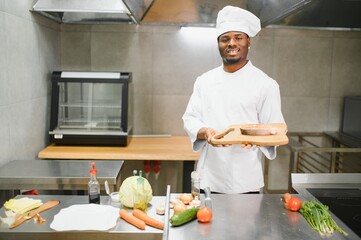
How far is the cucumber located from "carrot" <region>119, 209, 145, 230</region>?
0.12m

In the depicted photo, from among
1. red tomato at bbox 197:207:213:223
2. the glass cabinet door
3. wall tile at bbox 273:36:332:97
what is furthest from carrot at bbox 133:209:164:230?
wall tile at bbox 273:36:332:97

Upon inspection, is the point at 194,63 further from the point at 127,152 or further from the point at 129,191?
the point at 129,191

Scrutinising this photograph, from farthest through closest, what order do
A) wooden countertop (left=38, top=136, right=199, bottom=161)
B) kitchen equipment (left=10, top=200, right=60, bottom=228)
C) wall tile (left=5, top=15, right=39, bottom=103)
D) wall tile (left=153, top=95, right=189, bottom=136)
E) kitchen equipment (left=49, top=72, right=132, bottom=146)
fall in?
wall tile (left=153, top=95, right=189, bottom=136)
kitchen equipment (left=49, top=72, right=132, bottom=146)
wooden countertop (left=38, top=136, right=199, bottom=161)
wall tile (left=5, top=15, right=39, bottom=103)
kitchen equipment (left=10, top=200, right=60, bottom=228)

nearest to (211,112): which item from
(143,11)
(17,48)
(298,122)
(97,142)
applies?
(143,11)

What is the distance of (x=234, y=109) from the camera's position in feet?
5.96

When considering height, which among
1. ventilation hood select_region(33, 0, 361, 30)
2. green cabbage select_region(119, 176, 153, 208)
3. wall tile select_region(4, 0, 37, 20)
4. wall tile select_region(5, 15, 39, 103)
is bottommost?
green cabbage select_region(119, 176, 153, 208)

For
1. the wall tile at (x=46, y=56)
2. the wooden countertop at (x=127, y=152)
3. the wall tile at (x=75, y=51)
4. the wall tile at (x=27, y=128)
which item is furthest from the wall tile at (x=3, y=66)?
the wall tile at (x=75, y=51)

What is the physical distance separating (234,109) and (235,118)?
5 centimetres

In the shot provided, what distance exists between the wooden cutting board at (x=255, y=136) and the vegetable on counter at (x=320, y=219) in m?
0.25

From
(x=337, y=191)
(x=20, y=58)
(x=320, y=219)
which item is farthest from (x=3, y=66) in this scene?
(x=337, y=191)

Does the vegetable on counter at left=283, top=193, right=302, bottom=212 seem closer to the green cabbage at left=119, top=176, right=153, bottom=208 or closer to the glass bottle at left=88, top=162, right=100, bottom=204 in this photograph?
the green cabbage at left=119, top=176, right=153, bottom=208

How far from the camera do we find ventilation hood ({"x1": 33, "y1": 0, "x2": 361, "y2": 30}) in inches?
75.7

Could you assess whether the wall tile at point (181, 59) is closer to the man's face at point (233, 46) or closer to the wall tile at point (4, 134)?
the man's face at point (233, 46)

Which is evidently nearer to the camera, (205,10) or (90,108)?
(205,10)
